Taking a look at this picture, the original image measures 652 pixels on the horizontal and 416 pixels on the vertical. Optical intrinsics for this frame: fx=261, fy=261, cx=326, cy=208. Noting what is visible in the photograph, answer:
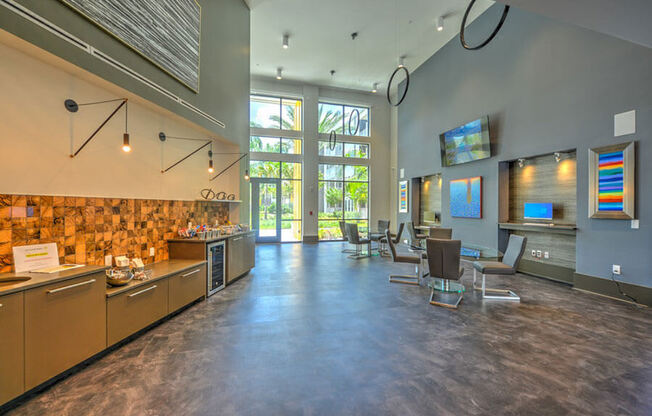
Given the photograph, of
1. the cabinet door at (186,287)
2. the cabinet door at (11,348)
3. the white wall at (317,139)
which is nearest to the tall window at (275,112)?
the white wall at (317,139)

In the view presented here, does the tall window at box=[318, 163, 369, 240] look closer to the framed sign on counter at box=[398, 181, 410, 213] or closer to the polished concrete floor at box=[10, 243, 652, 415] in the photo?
the framed sign on counter at box=[398, 181, 410, 213]

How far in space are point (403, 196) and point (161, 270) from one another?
8584 millimetres

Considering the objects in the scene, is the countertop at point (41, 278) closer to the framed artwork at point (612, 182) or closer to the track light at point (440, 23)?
the framed artwork at point (612, 182)

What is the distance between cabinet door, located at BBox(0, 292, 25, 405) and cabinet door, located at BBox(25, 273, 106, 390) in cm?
4

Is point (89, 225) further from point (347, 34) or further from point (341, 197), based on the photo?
point (341, 197)

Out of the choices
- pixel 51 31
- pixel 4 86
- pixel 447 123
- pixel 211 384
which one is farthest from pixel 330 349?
pixel 447 123

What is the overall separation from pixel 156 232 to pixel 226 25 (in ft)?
14.0

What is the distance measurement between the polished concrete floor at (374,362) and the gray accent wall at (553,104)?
110 centimetres

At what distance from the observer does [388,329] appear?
3000mm

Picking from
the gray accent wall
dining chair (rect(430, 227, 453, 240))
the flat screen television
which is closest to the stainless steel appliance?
dining chair (rect(430, 227, 453, 240))

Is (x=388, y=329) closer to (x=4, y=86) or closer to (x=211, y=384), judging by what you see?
(x=211, y=384)

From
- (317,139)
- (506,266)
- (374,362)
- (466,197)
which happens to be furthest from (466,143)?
(374,362)

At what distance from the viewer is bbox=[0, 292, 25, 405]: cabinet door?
1.69m

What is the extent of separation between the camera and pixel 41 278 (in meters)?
2.00
